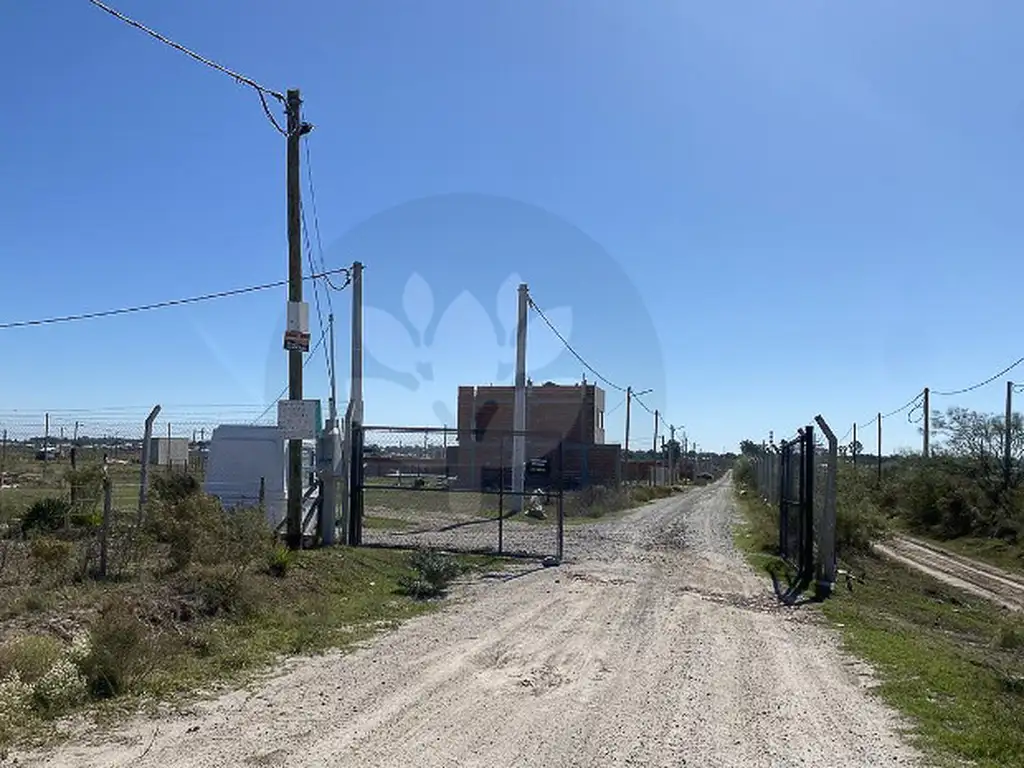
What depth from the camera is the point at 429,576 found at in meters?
14.6

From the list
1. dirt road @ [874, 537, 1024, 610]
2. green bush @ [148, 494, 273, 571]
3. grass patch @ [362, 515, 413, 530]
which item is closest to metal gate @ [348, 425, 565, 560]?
grass patch @ [362, 515, 413, 530]

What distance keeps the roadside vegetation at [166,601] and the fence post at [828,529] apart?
18.9 ft

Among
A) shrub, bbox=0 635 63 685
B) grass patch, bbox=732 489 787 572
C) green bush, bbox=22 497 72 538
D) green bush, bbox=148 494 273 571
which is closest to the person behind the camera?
shrub, bbox=0 635 63 685

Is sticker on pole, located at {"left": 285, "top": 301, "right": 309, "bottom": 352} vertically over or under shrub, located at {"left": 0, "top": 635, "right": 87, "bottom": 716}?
over

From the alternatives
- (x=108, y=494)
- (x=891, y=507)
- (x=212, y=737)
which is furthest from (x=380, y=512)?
(x=891, y=507)

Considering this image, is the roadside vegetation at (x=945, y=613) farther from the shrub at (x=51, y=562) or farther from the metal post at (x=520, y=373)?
the shrub at (x=51, y=562)

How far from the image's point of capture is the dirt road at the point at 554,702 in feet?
21.0

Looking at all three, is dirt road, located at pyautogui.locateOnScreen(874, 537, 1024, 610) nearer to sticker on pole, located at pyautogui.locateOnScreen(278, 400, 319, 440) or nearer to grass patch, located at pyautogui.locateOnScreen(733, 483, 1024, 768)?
grass patch, located at pyautogui.locateOnScreen(733, 483, 1024, 768)

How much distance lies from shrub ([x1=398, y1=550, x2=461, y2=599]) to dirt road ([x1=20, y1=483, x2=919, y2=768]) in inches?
44.2

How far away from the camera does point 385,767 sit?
607 centimetres

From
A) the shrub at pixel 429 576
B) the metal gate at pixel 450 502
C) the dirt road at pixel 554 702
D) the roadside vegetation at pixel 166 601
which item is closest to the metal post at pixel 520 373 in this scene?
the metal gate at pixel 450 502

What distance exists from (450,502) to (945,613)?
19355 millimetres

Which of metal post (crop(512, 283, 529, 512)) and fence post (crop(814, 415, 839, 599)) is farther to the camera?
metal post (crop(512, 283, 529, 512))

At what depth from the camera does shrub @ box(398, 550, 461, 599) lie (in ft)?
46.3
